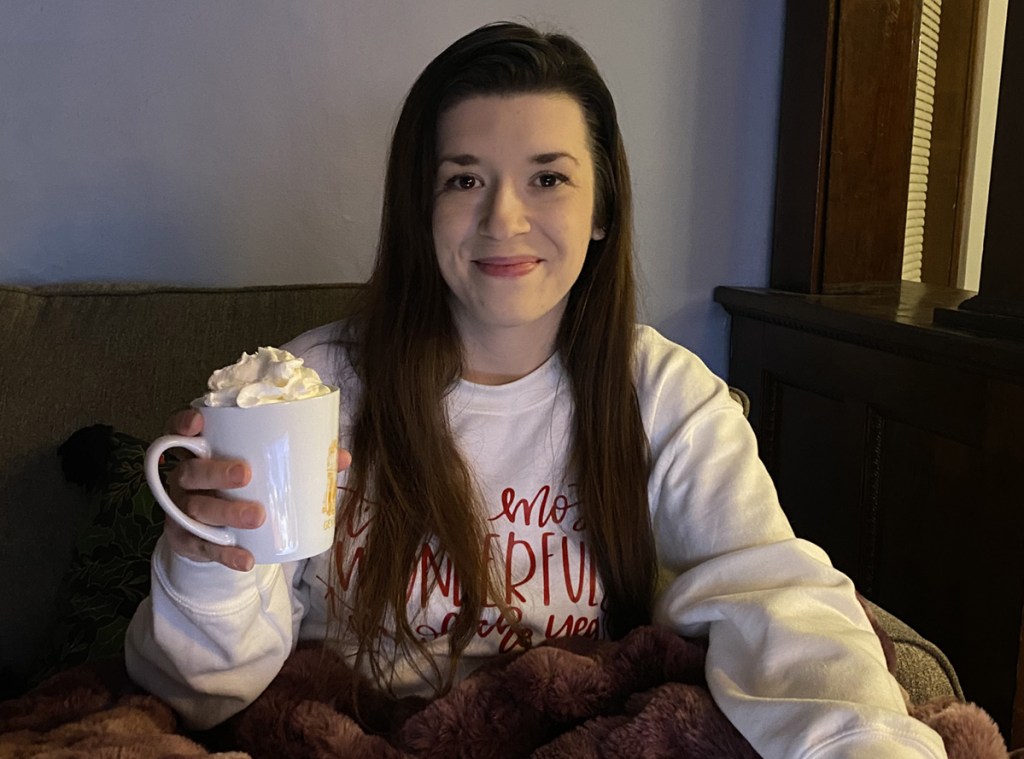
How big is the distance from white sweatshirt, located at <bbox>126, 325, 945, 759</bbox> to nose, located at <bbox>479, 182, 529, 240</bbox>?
19 centimetres

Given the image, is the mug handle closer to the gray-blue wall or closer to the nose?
the nose

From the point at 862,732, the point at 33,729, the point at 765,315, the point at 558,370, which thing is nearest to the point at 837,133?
the point at 765,315

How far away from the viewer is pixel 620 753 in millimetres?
699

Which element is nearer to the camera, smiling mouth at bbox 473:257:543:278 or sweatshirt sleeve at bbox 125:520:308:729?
sweatshirt sleeve at bbox 125:520:308:729

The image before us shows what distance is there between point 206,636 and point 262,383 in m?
0.30

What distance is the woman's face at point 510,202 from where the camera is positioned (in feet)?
3.16

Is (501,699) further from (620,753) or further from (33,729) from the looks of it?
(33,729)

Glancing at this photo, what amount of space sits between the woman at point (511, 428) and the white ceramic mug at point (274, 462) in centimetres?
20

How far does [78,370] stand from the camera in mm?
1160

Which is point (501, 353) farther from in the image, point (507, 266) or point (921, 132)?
point (921, 132)

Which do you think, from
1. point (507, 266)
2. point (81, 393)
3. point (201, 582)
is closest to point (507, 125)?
point (507, 266)

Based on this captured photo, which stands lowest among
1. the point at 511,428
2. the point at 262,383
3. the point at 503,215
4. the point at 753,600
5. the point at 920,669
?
the point at 920,669

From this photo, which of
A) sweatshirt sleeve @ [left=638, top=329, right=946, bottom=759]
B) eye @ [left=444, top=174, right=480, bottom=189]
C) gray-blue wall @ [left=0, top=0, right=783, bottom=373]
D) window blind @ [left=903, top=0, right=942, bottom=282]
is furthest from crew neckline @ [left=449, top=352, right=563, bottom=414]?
window blind @ [left=903, top=0, right=942, bottom=282]

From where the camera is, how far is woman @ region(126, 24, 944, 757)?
95 cm
